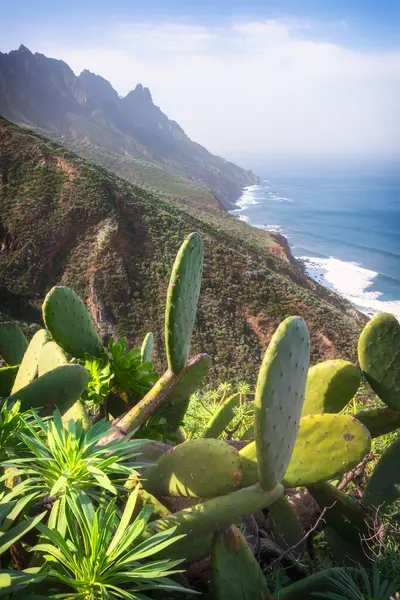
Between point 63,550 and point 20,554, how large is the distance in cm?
37

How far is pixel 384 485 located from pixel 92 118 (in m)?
123

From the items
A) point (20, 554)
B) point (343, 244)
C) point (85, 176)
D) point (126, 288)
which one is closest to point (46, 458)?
point (20, 554)

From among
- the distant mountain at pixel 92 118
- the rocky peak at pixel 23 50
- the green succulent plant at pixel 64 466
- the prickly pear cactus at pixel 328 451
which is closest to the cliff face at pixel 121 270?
the prickly pear cactus at pixel 328 451

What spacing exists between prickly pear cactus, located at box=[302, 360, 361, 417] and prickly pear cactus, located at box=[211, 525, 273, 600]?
34.8 inches

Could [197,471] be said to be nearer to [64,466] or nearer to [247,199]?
[64,466]

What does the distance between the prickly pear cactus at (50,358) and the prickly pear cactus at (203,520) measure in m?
0.91

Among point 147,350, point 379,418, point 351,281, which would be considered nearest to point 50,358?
point 147,350

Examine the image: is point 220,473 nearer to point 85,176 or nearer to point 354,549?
point 354,549

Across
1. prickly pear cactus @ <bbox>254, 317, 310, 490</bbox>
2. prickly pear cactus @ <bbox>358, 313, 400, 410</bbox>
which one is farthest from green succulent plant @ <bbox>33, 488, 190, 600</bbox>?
prickly pear cactus @ <bbox>358, 313, 400, 410</bbox>

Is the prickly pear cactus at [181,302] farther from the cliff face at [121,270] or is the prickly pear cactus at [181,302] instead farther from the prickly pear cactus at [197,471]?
the cliff face at [121,270]

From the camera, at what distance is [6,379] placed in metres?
2.19

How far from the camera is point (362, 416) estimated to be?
2.14 m

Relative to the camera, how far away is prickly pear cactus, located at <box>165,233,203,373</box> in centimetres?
184

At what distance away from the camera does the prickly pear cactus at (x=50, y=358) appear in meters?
2.01
